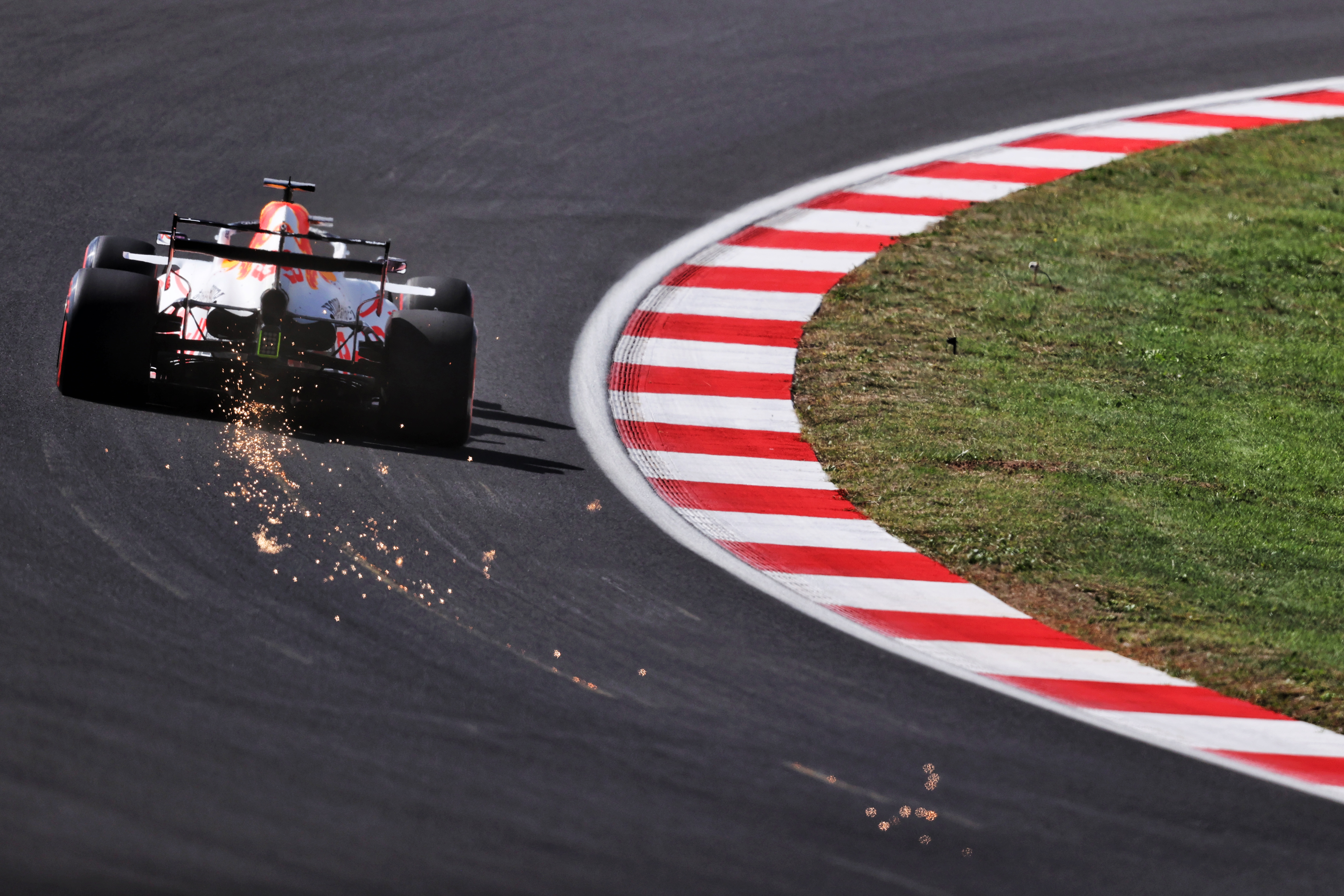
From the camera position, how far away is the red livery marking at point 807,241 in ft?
48.8

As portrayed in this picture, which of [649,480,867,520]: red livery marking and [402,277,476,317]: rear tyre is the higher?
[402,277,476,317]: rear tyre

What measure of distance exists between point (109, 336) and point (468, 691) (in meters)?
3.89

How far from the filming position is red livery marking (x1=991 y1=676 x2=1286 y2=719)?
25.8 feet

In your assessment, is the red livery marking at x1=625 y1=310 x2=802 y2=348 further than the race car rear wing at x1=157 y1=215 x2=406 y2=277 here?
Yes

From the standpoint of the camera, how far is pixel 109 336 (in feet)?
31.7

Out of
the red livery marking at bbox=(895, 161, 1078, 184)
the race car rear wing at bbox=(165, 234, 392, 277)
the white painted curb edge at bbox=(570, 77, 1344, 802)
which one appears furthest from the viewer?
the red livery marking at bbox=(895, 161, 1078, 184)

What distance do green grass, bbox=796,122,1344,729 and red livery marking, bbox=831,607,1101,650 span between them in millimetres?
181

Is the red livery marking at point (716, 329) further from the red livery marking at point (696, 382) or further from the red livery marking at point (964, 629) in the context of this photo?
the red livery marking at point (964, 629)

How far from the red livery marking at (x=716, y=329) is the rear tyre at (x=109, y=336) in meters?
4.12

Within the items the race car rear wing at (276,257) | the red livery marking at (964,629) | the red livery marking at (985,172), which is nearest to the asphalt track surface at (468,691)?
the red livery marking at (964,629)

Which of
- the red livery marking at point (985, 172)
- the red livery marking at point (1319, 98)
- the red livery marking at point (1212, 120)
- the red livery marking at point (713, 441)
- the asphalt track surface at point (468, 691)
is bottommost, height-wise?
the asphalt track surface at point (468, 691)

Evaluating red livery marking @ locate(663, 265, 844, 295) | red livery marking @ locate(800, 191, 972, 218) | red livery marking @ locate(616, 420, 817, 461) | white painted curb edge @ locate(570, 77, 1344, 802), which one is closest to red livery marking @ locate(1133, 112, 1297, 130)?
white painted curb edge @ locate(570, 77, 1344, 802)

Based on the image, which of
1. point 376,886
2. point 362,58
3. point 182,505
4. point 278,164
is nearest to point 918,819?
point 376,886

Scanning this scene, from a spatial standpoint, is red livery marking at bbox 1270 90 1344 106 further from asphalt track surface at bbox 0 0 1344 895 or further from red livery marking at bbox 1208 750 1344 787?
red livery marking at bbox 1208 750 1344 787
